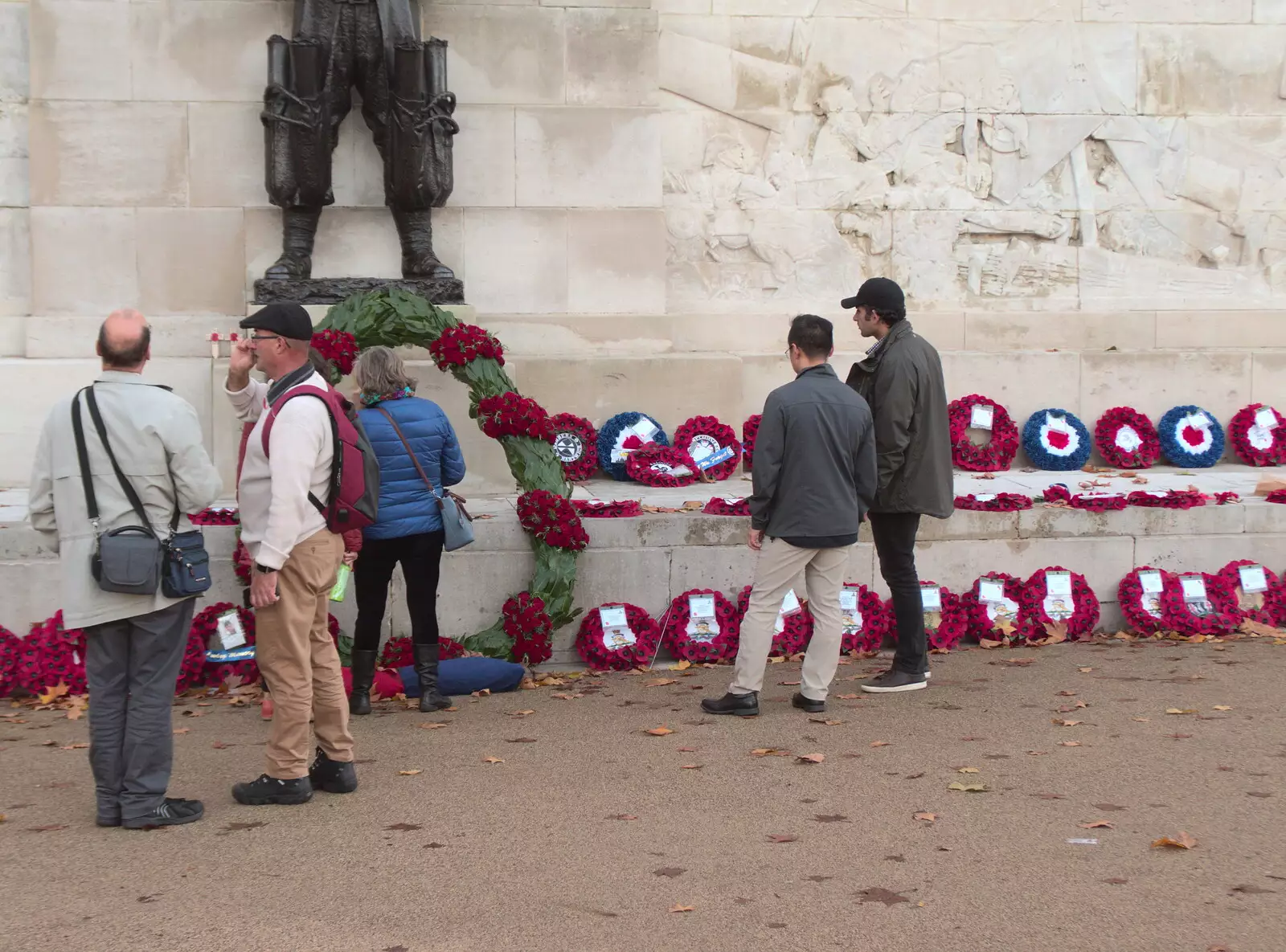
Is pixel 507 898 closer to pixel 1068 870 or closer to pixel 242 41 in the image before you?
pixel 1068 870

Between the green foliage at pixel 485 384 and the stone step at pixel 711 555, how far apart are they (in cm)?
20

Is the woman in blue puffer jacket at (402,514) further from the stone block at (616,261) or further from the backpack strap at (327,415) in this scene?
the stone block at (616,261)

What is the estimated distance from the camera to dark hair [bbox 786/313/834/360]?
21.8 feet

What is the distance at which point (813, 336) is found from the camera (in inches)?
262

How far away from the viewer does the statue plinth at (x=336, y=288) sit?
33.3 ft

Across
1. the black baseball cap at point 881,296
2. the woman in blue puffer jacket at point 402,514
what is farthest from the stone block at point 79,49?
the black baseball cap at point 881,296

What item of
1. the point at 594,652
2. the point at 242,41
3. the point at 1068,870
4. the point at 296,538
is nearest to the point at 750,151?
the point at 242,41

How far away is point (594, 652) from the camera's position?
316 inches

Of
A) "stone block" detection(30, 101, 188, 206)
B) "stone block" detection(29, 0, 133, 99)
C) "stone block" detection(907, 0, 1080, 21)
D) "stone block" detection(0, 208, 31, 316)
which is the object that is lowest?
"stone block" detection(0, 208, 31, 316)

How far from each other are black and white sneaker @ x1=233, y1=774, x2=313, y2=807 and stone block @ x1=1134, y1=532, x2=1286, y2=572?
568 cm

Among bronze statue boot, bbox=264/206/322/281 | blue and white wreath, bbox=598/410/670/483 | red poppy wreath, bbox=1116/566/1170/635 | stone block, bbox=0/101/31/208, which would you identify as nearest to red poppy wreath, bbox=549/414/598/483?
blue and white wreath, bbox=598/410/670/483

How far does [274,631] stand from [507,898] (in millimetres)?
1512

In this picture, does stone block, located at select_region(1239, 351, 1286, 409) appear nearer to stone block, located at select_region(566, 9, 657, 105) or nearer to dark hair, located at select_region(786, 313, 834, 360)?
stone block, located at select_region(566, 9, 657, 105)

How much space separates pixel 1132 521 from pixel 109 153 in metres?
7.63
